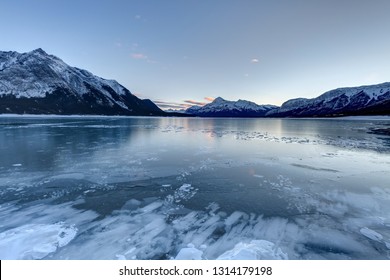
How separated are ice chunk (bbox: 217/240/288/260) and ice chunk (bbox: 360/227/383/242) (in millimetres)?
2611

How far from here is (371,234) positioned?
571 centimetres

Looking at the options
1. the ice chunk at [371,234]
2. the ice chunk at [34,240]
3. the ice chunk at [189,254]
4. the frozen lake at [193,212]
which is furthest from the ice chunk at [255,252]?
the ice chunk at [34,240]

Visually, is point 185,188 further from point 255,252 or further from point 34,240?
point 34,240

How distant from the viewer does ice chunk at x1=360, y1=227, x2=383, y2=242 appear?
5517 mm

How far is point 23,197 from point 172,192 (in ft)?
17.9

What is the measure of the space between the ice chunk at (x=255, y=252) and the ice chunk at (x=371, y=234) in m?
2.61

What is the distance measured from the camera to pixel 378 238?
5516 millimetres

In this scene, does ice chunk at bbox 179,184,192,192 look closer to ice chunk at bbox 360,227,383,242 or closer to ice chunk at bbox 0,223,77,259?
ice chunk at bbox 0,223,77,259

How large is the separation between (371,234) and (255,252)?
3.38 meters

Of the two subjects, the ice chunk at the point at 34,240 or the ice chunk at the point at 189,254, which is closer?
the ice chunk at the point at 189,254

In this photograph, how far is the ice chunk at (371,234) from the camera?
217 inches

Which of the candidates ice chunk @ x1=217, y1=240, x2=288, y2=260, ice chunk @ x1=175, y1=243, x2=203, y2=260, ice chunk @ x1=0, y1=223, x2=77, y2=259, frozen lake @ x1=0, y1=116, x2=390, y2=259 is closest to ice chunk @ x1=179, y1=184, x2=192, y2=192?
frozen lake @ x1=0, y1=116, x2=390, y2=259

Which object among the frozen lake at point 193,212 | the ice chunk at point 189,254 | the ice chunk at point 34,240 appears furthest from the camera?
the frozen lake at point 193,212

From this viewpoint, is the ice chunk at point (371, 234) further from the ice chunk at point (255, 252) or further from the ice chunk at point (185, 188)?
the ice chunk at point (185, 188)
